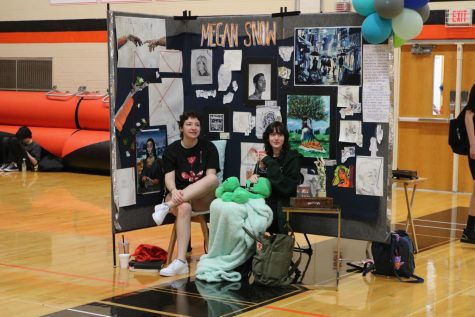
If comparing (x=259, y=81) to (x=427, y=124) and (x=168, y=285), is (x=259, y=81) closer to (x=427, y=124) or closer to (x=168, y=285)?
(x=168, y=285)

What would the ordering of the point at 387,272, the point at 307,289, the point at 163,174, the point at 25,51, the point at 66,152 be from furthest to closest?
the point at 25,51 < the point at 66,152 < the point at 163,174 < the point at 387,272 < the point at 307,289

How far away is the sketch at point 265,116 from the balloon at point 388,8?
3.91 feet

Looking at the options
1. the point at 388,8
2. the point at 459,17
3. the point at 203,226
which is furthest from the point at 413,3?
the point at 459,17

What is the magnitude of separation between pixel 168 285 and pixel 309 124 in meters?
1.67

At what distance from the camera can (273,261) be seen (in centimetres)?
622

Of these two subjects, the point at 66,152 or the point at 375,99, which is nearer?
the point at 375,99

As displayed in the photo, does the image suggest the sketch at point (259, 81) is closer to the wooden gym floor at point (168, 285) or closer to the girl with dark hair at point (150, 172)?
the girl with dark hair at point (150, 172)

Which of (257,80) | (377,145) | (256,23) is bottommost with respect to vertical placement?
(377,145)

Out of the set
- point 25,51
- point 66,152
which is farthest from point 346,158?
point 25,51

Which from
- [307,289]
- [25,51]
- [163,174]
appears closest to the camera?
[307,289]

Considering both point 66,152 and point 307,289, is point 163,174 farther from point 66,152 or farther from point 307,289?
point 66,152

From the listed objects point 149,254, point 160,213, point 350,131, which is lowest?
point 149,254

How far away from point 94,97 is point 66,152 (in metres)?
0.98

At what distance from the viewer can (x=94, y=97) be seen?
13758 mm
